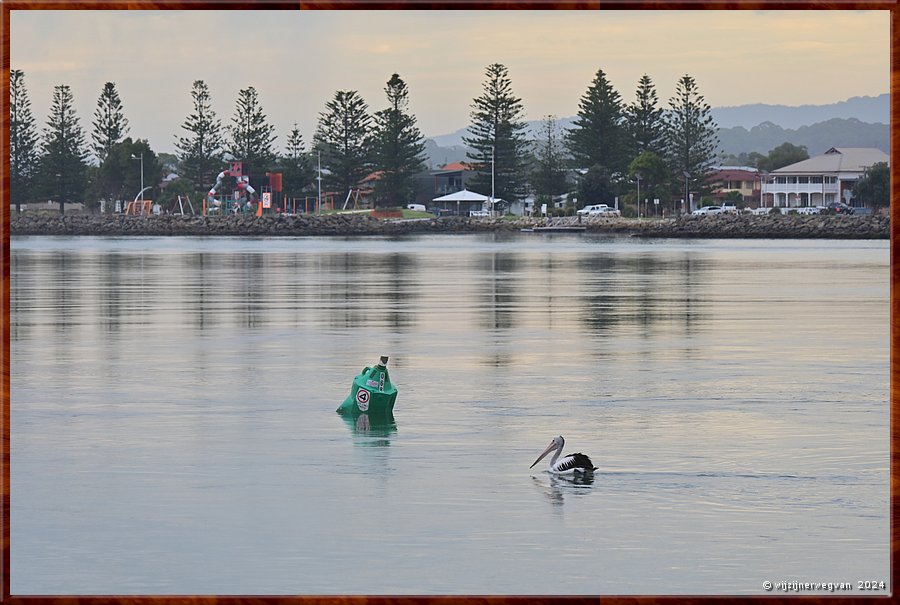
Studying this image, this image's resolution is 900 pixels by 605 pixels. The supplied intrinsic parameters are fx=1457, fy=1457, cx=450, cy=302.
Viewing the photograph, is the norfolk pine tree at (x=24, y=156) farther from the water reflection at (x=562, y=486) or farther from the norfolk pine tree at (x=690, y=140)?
the water reflection at (x=562, y=486)

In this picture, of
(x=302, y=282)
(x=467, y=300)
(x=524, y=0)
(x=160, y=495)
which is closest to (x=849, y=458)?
(x=160, y=495)

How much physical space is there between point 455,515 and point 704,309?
58.3ft

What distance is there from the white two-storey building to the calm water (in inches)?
4159

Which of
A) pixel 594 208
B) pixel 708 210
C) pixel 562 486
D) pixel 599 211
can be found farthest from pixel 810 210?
pixel 562 486

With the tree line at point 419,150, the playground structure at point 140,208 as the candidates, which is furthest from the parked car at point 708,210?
the playground structure at point 140,208

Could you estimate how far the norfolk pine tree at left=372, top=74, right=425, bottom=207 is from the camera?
99.9 meters

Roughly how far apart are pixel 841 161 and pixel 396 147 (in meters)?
47.5

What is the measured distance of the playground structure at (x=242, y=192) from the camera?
114 meters

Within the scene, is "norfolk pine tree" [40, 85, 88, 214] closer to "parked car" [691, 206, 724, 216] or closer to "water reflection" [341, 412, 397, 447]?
"parked car" [691, 206, 724, 216]

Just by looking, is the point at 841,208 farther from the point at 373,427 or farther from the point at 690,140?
the point at 373,427

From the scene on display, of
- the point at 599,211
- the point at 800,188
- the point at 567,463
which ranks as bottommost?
the point at 567,463

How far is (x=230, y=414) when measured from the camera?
1350cm

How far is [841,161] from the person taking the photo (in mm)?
128875

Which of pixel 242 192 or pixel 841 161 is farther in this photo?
pixel 841 161
